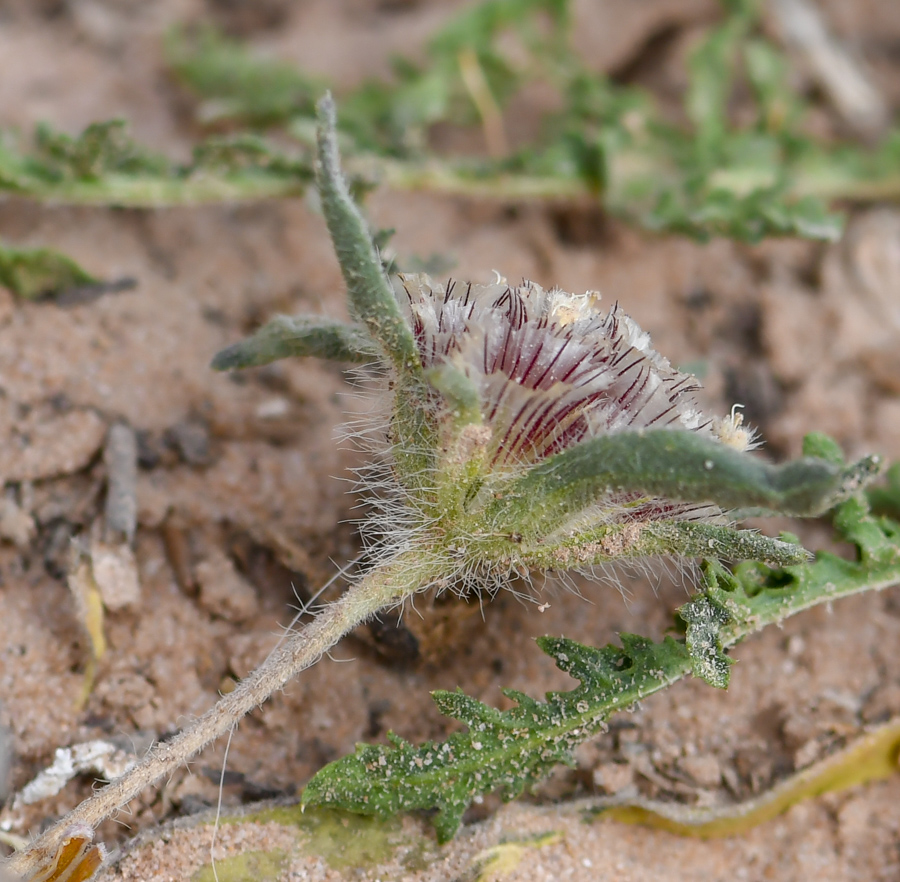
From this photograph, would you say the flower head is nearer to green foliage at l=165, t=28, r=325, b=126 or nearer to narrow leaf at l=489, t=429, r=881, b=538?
narrow leaf at l=489, t=429, r=881, b=538

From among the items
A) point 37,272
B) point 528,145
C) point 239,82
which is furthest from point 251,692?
point 239,82

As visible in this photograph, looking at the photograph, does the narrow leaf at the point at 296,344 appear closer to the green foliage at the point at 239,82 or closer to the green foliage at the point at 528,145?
the green foliage at the point at 528,145

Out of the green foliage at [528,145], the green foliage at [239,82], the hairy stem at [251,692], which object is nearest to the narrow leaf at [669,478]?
the hairy stem at [251,692]

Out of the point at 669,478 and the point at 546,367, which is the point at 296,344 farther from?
the point at 669,478

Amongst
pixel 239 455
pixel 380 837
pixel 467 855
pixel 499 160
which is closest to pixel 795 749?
pixel 467 855

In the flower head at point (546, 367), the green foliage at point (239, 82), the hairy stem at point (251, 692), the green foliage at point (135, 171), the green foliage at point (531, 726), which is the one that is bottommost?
the green foliage at point (531, 726)

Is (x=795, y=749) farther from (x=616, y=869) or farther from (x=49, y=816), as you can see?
(x=49, y=816)
